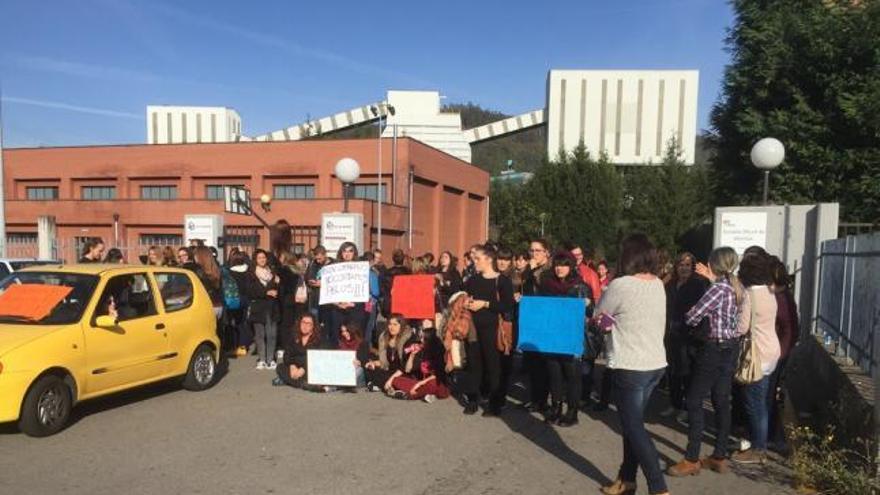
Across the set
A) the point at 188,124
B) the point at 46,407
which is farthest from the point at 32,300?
the point at 188,124

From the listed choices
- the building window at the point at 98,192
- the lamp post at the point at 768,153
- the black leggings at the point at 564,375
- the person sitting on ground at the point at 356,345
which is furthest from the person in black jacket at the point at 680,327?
the building window at the point at 98,192

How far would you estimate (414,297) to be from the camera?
873cm

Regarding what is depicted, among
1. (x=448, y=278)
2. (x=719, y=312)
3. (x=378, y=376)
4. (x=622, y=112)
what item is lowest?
(x=378, y=376)

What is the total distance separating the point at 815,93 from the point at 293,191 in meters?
24.8

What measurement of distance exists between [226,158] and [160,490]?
3186 centimetres

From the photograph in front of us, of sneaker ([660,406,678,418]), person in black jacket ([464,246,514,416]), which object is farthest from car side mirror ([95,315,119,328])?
sneaker ([660,406,678,418])

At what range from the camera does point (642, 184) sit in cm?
4441

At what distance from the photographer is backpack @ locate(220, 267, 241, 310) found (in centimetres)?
1098

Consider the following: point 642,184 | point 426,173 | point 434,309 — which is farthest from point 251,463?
point 642,184

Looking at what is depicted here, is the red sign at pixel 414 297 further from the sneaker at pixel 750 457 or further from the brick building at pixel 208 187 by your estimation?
the brick building at pixel 208 187

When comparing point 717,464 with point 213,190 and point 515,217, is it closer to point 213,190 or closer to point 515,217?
point 213,190

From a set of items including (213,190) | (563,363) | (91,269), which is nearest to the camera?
(563,363)

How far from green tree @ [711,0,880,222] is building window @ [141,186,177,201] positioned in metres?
28.6

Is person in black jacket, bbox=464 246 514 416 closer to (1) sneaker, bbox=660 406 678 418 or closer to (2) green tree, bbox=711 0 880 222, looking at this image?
(1) sneaker, bbox=660 406 678 418
